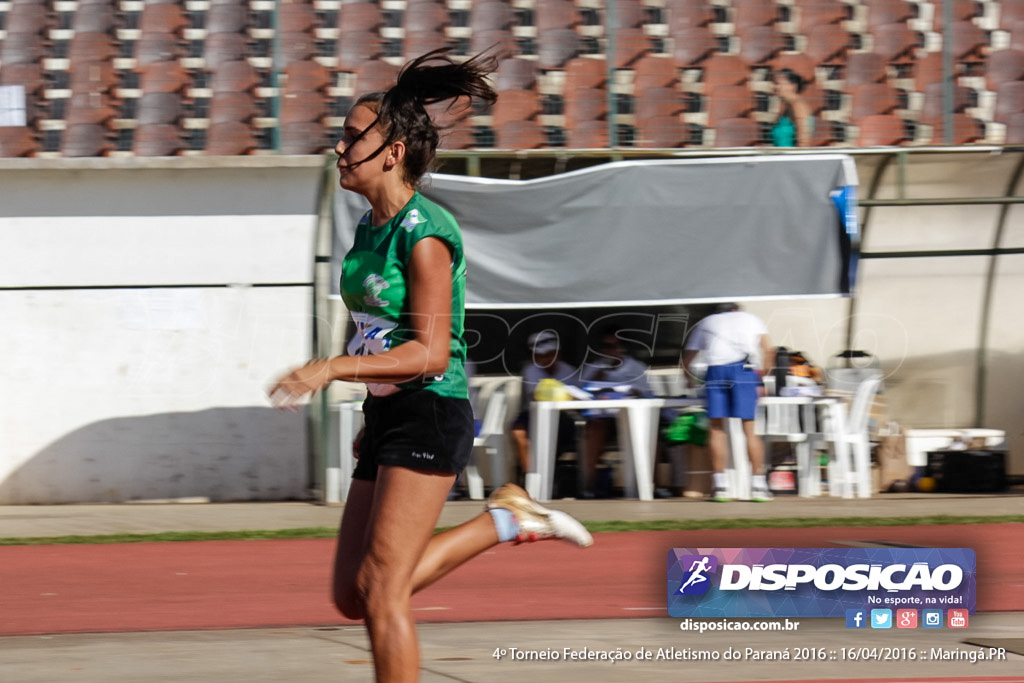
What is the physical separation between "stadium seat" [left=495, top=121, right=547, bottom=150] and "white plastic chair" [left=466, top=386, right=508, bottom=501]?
2.38m

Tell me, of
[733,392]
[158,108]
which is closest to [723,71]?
[733,392]

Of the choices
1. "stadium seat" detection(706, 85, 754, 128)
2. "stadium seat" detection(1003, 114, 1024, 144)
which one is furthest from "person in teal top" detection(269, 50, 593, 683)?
"stadium seat" detection(1003, 114, 1024, 144)

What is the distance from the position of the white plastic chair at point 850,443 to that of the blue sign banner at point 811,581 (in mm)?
6897

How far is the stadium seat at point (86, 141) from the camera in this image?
1323cm

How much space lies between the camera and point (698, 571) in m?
5.51

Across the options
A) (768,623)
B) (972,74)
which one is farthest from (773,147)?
(768,623)

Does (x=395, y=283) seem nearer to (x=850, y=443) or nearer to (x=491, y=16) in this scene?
(x=850, y=443)

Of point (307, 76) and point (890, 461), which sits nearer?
point (890, 461)

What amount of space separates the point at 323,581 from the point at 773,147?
6.74 metres

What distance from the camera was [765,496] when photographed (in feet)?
40.1

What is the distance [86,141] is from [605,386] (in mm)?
5467

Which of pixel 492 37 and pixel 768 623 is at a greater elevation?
pixel 492 37

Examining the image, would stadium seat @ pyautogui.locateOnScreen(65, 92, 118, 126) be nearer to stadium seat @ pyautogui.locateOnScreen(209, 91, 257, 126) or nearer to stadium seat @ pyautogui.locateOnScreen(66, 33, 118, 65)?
stadium seat @ pyautogui.locateOnScreen(66, 33, 118, 65)

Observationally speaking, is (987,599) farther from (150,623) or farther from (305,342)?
(305,342)
